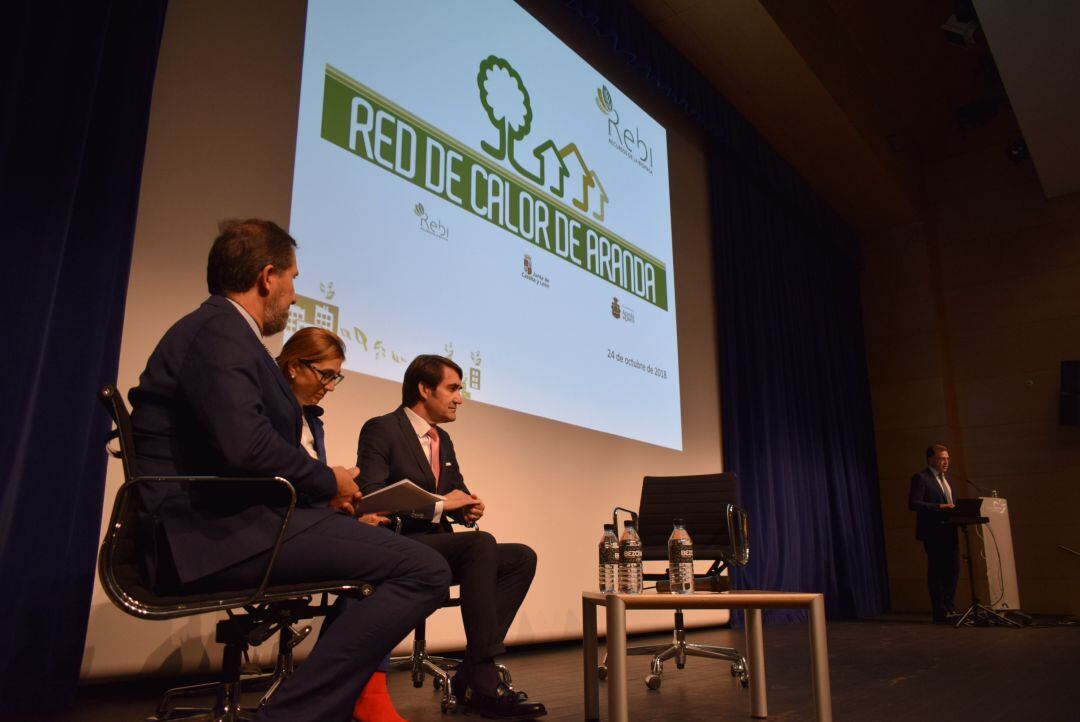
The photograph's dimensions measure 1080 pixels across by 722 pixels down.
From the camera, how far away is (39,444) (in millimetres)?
2330

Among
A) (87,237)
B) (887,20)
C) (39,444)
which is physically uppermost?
(887,20)

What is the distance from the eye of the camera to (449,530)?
261 centimetres

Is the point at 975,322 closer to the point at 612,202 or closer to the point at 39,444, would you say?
the point at 612,202

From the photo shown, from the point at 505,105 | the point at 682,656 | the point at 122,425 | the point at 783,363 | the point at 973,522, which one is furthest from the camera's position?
the point at 783,363

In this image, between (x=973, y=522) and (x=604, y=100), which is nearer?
(x=604, y=100)

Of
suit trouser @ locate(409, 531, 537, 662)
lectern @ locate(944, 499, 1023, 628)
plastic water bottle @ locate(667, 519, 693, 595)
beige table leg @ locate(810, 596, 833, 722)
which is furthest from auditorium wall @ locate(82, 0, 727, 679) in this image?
lectern @ locate(944, 499, 1023, 628)

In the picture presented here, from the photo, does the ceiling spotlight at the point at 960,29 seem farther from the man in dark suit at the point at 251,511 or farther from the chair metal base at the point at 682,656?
the man in dark suit at the point at 251,511

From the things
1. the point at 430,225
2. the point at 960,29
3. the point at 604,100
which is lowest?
the point at 430,225

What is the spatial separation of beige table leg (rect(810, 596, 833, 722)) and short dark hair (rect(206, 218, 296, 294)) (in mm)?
1460

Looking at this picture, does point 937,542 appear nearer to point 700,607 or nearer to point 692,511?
point 692,511

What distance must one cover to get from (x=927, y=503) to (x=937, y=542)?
12.2 inches

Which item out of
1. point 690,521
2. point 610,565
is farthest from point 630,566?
point 690,521

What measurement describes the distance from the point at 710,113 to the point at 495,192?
2662 millimetres

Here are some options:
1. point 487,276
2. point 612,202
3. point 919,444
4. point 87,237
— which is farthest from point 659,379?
point 919,444
